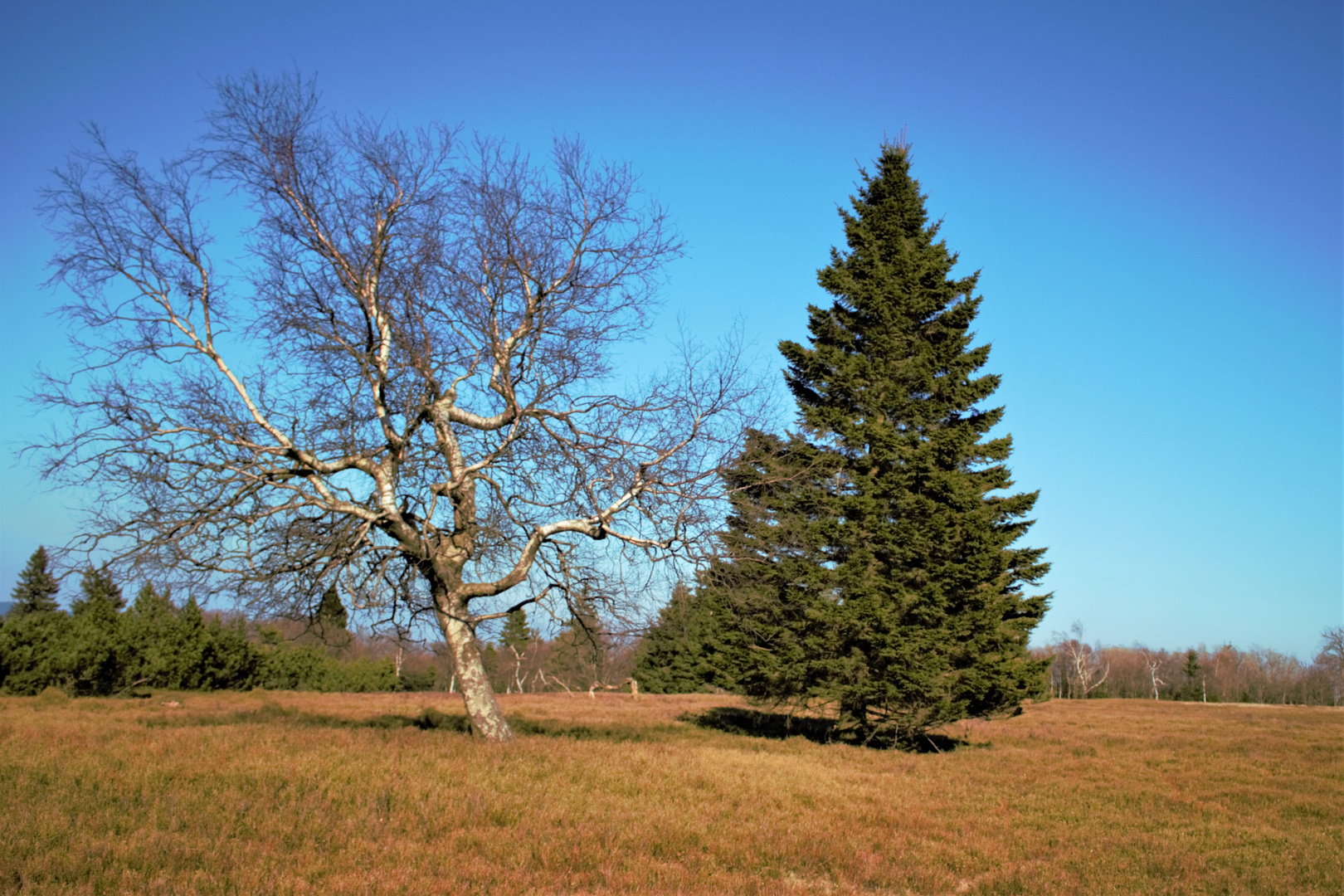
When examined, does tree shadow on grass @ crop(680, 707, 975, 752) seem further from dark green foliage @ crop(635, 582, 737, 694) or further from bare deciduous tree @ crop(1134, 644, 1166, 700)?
bare deciduous tree @ crop(1134, 644, 1166, 700)

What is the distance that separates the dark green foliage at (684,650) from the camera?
13.6 m

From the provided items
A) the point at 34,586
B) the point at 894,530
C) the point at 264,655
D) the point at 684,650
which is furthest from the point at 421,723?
the point at 34,586

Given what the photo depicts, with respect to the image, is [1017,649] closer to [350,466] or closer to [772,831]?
[772,831]

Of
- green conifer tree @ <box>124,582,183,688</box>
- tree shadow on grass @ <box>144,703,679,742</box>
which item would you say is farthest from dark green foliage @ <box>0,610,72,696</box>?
tree shadow on grass @ <box>144,703,679,742</box>

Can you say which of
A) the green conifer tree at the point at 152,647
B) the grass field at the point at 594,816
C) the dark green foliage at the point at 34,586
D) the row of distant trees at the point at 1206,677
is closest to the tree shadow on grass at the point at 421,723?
the grass field at the point at 594,816

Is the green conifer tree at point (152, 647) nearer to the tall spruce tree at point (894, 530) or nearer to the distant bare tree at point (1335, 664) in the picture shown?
the tall spruce tree at point (894, 530)

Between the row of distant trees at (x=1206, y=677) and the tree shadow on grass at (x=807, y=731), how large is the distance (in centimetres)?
5879

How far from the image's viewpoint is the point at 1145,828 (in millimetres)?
10641

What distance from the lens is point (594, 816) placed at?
8648mm

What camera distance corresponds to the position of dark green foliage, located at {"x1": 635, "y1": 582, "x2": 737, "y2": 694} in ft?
44.6

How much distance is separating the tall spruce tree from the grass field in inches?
79.3

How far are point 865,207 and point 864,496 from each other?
808 cm

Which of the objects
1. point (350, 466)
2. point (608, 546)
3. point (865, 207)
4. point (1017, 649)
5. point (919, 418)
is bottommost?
point (1017, 649)

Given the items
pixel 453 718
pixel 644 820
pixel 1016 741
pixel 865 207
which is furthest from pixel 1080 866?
pixel 865 207
